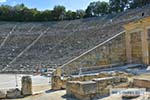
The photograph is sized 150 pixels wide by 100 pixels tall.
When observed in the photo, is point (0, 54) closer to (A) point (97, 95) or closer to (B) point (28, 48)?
(B) point (28, 48)

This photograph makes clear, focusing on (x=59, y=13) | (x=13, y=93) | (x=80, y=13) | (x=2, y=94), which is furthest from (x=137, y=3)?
(x=2, y=94)

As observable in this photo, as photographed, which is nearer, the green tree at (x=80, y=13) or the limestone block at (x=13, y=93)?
the limestone block at (x=13, y=93)

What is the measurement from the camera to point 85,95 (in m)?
9.17

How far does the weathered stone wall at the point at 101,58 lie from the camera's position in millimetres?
21344

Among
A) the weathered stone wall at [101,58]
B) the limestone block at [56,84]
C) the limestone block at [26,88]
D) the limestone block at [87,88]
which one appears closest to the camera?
the limestone block at [87,88]

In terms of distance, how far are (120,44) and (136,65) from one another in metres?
4.06

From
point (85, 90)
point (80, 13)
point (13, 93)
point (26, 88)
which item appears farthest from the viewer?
point (80, 13)

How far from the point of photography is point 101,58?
21.7 m

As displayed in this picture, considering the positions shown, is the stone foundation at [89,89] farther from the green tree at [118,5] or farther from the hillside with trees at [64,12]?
the green tree at [118,5]

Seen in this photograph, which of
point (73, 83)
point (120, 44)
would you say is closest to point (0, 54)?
point (120, 44)

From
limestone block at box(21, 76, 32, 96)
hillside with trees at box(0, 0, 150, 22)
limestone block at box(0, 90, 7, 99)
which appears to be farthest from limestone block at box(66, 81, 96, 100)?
hillside with trees at box(0, 0, 150, 22)

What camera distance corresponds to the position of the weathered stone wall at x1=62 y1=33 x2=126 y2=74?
2134 cm

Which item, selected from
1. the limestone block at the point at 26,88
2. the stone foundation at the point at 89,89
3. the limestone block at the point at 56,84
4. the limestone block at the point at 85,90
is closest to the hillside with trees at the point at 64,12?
the limestone block at the point at 56,84

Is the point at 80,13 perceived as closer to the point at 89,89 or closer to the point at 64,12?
the point at 64,12
